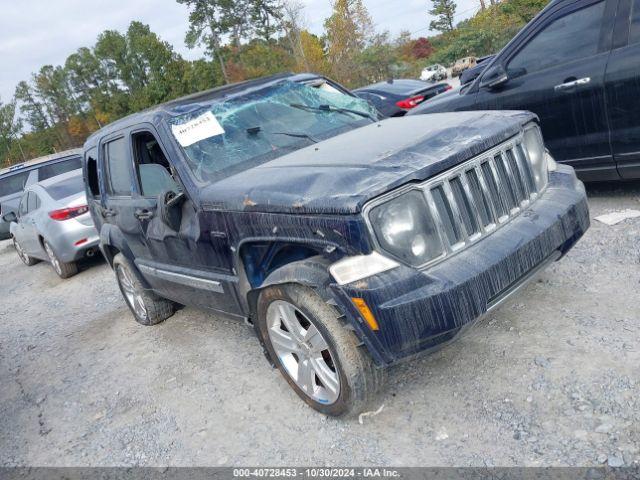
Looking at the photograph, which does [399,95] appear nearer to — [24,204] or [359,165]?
[24,204]

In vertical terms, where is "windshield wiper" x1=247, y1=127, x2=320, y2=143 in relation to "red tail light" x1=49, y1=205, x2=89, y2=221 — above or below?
above

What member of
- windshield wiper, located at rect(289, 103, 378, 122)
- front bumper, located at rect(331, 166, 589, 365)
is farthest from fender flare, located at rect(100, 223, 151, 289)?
front bumper, located at rect(331, 166, 589, 365)

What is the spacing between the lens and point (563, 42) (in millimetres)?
4809

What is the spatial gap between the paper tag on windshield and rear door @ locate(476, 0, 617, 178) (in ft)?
9.57

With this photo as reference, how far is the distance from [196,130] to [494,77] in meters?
3.01

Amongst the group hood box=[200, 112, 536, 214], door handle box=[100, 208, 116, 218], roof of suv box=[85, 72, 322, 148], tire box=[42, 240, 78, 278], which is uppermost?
roof of suv box=[85, 72, 322, 148]

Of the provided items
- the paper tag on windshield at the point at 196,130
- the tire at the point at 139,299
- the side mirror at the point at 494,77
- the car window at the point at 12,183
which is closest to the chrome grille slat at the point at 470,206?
the paper tag on windshield at the point at 196,130

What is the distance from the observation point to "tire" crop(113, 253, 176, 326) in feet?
16.6

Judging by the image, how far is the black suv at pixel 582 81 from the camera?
438cm

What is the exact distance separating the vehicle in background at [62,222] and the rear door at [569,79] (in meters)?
6.00

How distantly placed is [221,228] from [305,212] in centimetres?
80

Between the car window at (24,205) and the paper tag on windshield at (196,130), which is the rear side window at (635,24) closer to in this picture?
the paper tag on windshield at (196,130)

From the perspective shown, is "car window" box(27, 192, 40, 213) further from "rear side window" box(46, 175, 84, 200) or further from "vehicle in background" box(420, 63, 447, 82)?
"vehicle in background" box(420, 63, 447, 82)

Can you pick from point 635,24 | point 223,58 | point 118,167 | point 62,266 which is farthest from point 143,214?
point 223,58
